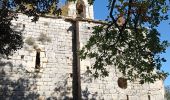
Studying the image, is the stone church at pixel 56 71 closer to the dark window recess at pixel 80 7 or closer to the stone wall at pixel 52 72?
the stone wall at pixel 52 72

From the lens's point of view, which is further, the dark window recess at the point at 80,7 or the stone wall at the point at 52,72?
the dark window recess at the point at 80,7

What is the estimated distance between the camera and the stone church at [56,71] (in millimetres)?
13109

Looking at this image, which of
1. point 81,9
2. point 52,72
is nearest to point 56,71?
point 52,72

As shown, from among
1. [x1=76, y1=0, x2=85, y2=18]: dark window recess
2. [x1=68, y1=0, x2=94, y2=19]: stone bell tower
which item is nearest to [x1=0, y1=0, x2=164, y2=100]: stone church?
[x1=68, y1=0, x2=94, y2=19]: stone bell tower

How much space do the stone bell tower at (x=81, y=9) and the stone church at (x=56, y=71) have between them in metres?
2.13

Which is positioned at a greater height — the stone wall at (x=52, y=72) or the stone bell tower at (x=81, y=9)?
the stone bell tower at (x=81, y=9)

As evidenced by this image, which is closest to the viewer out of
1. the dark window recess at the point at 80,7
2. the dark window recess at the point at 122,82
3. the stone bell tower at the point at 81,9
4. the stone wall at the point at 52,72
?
the stone wall at the point at 52,72

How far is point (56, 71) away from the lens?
13.9 meters

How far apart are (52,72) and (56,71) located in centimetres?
21

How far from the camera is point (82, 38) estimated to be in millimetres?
14766

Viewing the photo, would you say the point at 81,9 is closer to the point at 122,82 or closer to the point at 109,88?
the point at 122,82

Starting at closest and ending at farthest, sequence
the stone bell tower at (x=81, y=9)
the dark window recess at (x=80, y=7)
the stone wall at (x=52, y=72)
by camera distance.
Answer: the stone wall at (x=52, y=72), the stone bell tower at (x=81, y=9), the dark window recess at (x=80, y=7)

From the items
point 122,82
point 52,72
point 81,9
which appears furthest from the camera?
point 81,9

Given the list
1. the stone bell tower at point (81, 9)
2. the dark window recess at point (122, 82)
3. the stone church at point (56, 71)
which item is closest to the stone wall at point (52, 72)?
the stone church at point (56, 71)
